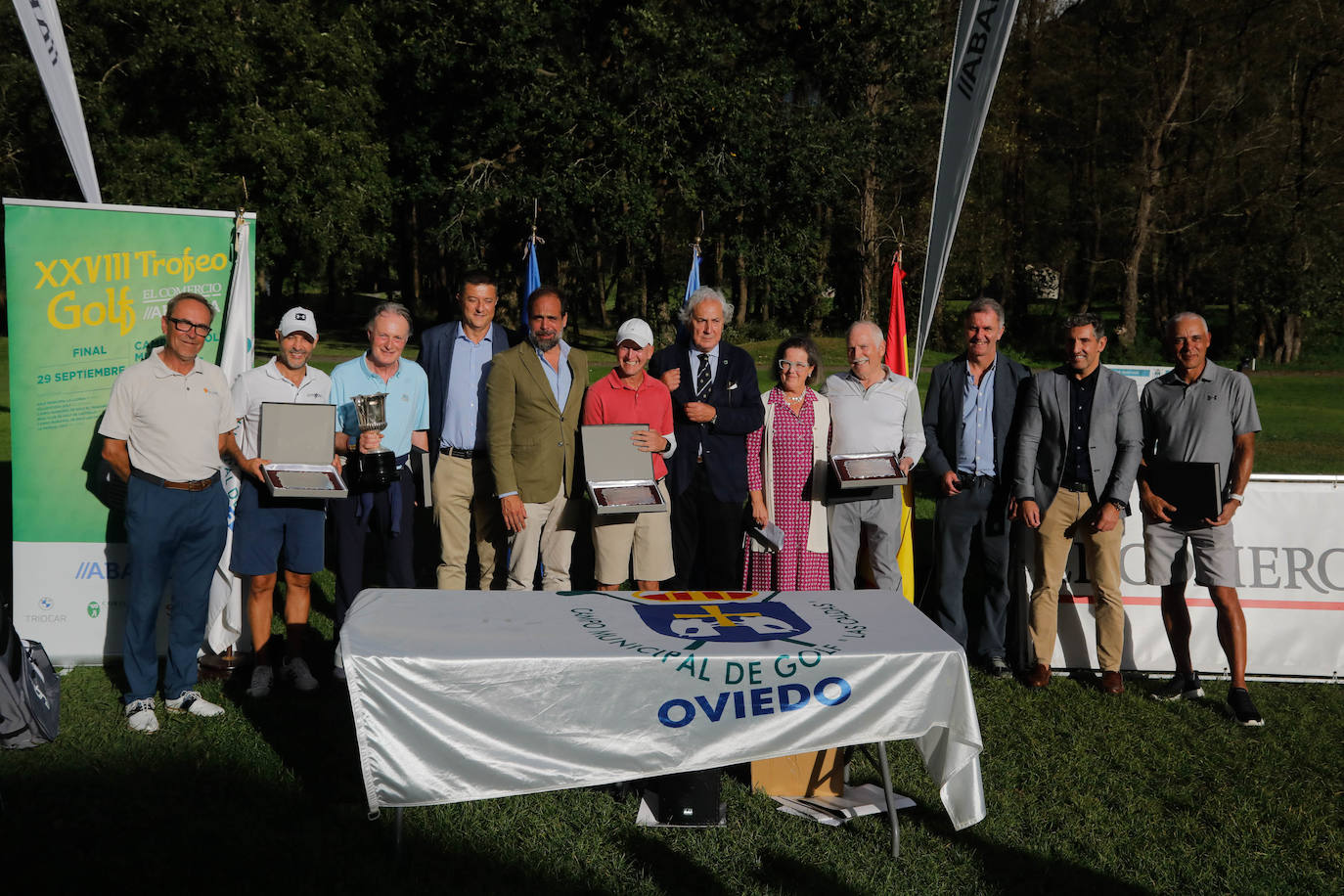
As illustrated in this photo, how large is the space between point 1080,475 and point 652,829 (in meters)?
3.24

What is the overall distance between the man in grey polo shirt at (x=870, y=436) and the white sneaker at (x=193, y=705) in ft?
10.9

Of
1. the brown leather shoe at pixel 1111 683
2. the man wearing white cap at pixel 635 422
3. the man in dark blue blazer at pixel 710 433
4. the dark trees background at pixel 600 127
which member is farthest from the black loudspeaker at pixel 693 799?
the dark trees background at pixel 600 127

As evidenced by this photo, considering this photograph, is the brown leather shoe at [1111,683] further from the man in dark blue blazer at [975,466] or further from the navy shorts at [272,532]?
the navy shorts at [272,532]

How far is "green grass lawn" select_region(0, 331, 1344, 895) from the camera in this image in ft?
12.7

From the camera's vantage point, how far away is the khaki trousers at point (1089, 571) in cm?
604

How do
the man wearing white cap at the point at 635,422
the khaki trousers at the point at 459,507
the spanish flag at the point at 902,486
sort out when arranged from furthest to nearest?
the spanish flag at the point at 902,486 → the khaki trousers at the point at 459,507 → the man wearing white cap at the point at 635,422

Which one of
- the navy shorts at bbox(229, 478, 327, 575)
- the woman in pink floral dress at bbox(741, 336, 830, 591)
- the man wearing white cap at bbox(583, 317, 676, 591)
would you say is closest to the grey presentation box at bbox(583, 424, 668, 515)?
the man wearing white cap at bbox(583, 317, 676, 591)

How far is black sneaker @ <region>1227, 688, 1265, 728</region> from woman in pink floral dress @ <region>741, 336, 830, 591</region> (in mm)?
2204

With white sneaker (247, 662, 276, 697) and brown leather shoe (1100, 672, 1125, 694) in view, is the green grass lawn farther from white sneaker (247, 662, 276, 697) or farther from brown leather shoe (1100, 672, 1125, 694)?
brown leather shoe (1100, 672, 1125, 694)

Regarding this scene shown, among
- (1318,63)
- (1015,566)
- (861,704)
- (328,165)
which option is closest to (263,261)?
(328,165)

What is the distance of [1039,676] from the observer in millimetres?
6148

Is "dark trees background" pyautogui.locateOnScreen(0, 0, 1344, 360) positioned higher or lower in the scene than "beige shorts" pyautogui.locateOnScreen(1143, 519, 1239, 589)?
higher

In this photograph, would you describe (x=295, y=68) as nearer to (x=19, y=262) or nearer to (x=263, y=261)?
(x=263, y=261)

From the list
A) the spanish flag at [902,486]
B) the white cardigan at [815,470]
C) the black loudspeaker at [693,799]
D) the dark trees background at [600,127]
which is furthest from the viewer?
the dark trees background at [600,127]
